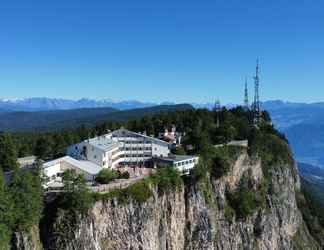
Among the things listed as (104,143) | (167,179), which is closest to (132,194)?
(167,179)

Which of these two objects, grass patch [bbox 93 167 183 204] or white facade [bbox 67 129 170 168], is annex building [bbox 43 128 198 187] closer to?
white facade [bbox 67 129 170 168]

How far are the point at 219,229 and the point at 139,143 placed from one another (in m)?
23.5

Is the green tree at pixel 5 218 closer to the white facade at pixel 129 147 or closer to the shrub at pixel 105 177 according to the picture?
the shrub at pixel 105 177

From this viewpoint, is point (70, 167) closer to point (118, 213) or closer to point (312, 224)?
point (118, 213)

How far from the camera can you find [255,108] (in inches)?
5428

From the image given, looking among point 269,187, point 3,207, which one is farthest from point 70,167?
point 269,187

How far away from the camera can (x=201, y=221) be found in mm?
71062

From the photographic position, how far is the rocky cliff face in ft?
172

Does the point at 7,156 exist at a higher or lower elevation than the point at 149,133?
higher

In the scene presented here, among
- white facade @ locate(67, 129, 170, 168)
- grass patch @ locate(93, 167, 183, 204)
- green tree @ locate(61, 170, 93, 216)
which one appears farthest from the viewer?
white facade @ locate(67, 129, 170, 168)

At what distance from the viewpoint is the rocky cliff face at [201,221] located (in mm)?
52500

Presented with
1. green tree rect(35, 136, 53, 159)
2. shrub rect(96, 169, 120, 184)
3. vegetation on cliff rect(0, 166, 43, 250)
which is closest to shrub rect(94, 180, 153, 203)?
shrub rect(96, 169, 120, 184)

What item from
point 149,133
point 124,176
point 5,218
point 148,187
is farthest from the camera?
point 149,133

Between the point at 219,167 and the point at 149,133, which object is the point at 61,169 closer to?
the point at 219,167
